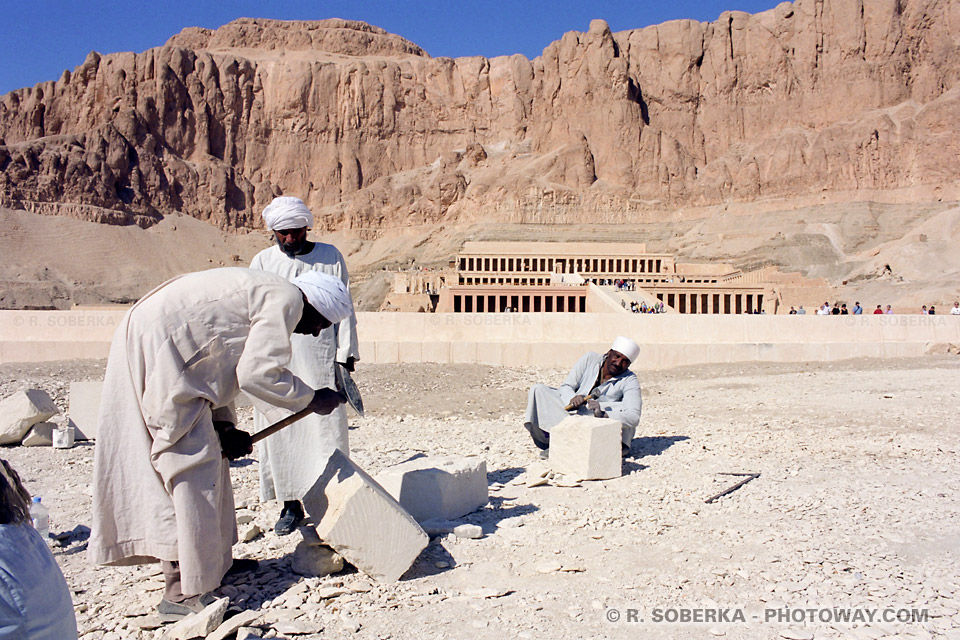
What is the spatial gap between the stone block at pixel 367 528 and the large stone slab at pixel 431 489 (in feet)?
2.99

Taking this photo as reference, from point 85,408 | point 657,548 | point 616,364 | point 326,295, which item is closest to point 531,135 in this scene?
point 85,408

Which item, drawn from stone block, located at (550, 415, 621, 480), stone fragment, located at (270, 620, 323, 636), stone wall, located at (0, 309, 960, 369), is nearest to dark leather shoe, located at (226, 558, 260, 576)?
stone fragment, located at (270, 620, 323, 636)

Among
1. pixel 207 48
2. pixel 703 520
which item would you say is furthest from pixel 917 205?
pixel 207 48

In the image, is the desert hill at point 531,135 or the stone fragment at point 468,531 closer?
the stone fragment at point 468,531

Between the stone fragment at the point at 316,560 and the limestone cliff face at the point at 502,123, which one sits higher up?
the limestone cliff face at the point at 502,123

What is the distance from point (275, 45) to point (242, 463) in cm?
10846

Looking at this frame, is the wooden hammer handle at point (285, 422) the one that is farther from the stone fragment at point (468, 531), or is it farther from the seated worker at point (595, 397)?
the seated worker at point (595, 397)

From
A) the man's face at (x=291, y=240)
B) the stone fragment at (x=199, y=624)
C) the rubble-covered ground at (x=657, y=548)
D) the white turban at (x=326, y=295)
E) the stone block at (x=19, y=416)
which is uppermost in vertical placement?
the man's face at (x=291, y=240)

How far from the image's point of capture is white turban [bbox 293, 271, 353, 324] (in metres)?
3.39

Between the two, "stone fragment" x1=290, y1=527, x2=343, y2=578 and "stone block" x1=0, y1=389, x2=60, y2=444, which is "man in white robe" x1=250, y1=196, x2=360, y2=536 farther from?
"stone block" x1=0, y1=389, x2=60, y2=444

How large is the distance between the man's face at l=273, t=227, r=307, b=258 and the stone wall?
9.84 m

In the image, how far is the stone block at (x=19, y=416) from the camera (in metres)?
6.83

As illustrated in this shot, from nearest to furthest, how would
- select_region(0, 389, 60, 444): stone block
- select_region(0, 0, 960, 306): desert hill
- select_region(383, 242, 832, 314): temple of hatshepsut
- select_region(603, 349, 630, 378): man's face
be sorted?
select_region(603, 349, 630, 378): man's face → select_region(0, 389, 60, 444): stone block → select_region(383, 242, 832, 314): temple of hatshepsut → select_region(0, 0, 960, 306): desert hill

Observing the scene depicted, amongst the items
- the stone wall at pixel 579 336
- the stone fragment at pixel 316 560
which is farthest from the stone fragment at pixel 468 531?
the stone wall at pixel 579 336
